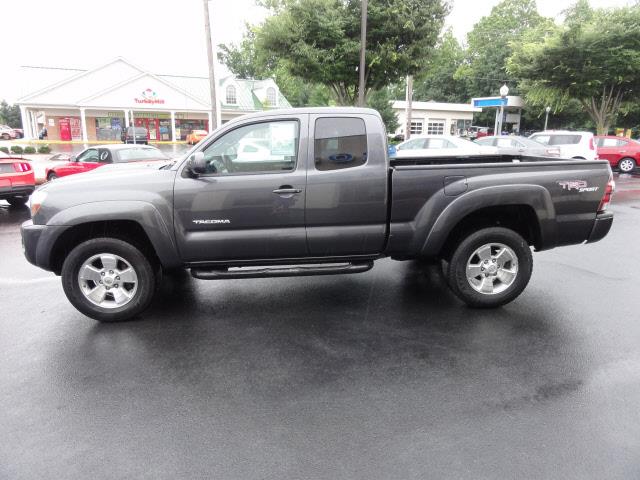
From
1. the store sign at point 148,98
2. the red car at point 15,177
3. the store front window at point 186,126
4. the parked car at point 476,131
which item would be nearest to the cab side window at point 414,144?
the red car at point 15,177

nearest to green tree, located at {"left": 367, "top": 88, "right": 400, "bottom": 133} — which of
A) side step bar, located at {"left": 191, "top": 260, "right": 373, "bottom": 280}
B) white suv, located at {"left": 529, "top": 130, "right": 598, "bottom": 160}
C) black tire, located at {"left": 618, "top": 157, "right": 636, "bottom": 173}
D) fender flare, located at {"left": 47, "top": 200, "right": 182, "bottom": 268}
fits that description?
black tire, located at {"left": 618, "top": 157, "right": 636, "bottom": 173}

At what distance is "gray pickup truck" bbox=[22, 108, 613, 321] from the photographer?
4.40 metres

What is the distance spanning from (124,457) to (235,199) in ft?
7.64

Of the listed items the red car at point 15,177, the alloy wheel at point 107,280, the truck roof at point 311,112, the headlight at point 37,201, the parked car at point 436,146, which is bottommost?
the alloy wheel at point 107,280

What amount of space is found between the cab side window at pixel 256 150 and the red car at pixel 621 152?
19.2 metres

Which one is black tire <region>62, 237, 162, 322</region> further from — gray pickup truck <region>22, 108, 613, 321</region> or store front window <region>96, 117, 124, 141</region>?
store front window <region>96, 117, 124, 141</region>

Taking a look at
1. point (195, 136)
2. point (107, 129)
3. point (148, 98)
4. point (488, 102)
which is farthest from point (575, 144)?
point (107, 129)

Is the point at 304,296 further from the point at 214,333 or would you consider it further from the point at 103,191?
the point at 103,191

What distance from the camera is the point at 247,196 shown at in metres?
4.41

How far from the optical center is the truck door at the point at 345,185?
4500 millimetres

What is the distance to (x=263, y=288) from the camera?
5.64m

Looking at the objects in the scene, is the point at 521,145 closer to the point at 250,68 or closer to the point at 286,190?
the point at 286,190

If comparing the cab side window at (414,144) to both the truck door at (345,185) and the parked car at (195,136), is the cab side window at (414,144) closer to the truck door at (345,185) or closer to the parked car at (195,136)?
the truck door at (345,185)

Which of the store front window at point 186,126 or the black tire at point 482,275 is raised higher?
the store front window at point 186,126
